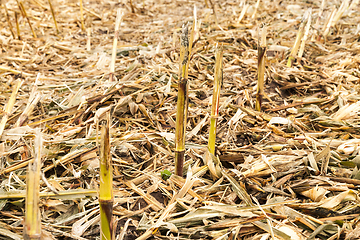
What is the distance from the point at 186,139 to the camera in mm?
2178

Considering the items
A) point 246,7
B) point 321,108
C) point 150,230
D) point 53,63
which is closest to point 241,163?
point 150,230

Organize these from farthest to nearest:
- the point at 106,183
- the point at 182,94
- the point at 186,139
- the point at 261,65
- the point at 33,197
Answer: the point at 261,65 < the point at 186,139 < the point at 182,94 < the point at 106,183 < the point at 33,197

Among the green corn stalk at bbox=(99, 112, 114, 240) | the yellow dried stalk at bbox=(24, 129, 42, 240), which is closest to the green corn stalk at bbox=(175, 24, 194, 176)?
the green corn stalk at bbox=(99, 112, 114, 240)

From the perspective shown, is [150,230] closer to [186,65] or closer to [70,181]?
[70,181]

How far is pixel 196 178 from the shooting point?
1784mm

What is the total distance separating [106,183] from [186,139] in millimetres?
1092

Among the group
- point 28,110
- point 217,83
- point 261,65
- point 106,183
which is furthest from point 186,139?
point 28,110

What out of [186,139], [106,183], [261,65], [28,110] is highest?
[261,65]

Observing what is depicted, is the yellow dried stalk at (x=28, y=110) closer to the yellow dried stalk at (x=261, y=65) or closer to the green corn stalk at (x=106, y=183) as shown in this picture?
the green corn stalk at (x=106, y=183)

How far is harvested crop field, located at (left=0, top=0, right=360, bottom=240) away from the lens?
58.7 inches

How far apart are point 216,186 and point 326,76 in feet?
6.15

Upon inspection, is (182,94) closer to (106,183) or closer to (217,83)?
(217,83)

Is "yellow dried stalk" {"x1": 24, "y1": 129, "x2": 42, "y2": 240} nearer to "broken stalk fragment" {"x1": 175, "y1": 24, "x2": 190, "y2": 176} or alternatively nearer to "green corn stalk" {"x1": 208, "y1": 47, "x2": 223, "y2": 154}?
"broken stalk fragment" {"x1": 175, "y1": 24, "x2": 190, "y2": 176}

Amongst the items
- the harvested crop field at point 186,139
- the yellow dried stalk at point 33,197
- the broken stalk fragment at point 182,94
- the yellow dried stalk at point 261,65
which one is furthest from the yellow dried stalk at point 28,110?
the yellow dried stalk at point 261,65
